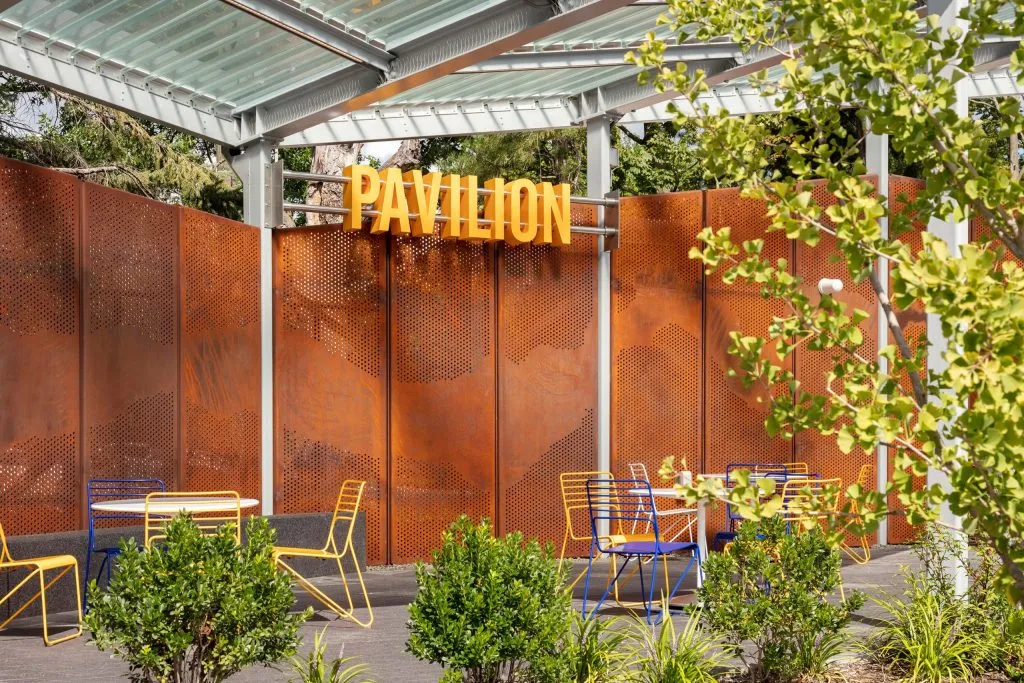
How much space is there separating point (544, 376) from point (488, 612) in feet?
24.0

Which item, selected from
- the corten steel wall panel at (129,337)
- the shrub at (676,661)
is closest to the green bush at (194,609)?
the shrub at (676,661)

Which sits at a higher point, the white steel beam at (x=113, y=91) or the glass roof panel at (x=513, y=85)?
the glass roof panel at (x=513, y=85)

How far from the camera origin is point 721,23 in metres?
3.44

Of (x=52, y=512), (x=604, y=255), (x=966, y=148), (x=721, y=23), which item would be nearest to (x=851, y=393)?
(x=966, y=148)

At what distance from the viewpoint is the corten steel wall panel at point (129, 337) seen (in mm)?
8617

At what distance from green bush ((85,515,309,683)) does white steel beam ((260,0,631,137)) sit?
5.58m

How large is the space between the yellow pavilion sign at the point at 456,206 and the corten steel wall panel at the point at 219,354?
1.08 metres

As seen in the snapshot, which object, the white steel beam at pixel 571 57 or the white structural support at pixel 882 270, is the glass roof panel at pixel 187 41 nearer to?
the white steel beam at pixel 571 57

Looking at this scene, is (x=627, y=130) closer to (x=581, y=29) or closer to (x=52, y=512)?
(x=581, y=29)

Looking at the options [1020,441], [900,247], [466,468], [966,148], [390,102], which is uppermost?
[390,102]

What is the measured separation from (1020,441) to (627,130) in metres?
19.8

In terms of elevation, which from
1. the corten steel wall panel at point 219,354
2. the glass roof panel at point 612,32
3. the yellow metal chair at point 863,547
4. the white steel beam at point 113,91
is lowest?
the yellow metal chair at point 863,547

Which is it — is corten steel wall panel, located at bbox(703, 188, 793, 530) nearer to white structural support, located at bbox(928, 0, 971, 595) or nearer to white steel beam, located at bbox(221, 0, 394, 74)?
white steel beam, located at bbox(221, 0, 394, 74)

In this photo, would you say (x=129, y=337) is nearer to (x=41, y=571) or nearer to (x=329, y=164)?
(x=41, y=571)
